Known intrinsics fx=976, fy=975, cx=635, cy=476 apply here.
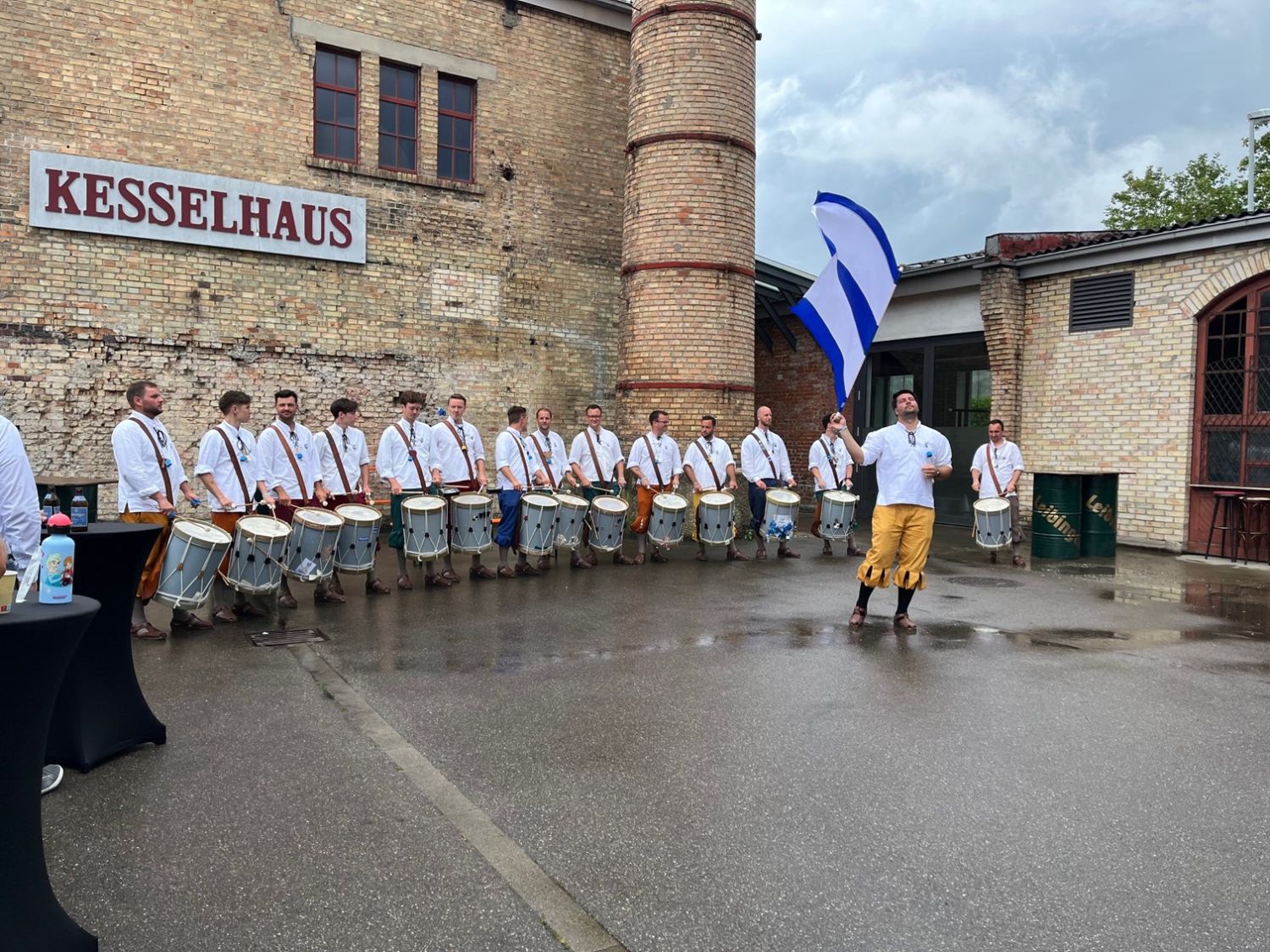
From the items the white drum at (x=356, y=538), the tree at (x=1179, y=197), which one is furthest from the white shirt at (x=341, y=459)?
the tree at (x=1179, y=197)

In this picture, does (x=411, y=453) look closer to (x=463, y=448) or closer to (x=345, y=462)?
(x=463, y=448)

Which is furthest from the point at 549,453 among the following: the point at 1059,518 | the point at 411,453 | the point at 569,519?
the point at 1059,518

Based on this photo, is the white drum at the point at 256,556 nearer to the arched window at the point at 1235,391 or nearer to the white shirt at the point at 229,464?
the white shirt at the point at 229,464

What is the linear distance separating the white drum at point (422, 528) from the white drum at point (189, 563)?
2.33 meters

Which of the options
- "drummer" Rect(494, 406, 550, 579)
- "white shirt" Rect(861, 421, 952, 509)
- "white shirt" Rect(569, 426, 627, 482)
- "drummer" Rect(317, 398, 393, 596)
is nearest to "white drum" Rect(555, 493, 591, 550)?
"drummer" Rect(494, 406, 550, 579)

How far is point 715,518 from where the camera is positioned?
1164 cm

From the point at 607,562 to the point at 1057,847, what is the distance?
8334 mm

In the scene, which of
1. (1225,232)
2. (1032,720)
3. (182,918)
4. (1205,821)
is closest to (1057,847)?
(1205,821)

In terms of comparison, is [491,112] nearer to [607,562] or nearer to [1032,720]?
[607,562]

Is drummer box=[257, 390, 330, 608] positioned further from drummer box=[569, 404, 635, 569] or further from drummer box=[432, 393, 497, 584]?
drummer box=[569, 404, 635, 569]

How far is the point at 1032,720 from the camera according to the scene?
18.4ft

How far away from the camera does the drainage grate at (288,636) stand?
24.2 ft

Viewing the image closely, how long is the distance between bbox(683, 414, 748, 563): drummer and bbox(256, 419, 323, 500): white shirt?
4840mm

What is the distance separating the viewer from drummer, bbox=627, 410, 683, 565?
12.1m
